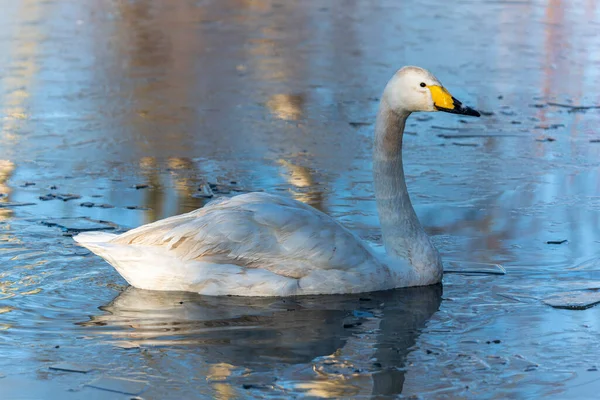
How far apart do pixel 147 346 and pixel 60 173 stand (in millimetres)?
4397

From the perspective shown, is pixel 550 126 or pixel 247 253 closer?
pixel 247 253

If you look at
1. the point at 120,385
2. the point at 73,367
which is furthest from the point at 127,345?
the point at 120,385

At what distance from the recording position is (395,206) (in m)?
7.43

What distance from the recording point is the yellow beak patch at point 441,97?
7203 mm

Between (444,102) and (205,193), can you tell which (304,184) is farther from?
(444,102)

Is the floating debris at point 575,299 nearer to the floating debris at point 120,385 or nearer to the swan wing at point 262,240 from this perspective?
the swan wing at point 262,240

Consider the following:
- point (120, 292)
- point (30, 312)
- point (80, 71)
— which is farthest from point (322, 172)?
point (80, 71)

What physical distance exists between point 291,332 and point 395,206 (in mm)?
1524

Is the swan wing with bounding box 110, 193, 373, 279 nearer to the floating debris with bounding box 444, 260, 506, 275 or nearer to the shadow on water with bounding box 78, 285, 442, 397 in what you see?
the shadow on water with bounding box 78, 285, 442, 397

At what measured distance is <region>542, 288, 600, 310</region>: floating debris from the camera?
21.9 feet

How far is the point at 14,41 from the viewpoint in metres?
17.5

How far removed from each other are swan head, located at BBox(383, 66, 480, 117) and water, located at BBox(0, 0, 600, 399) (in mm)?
1102

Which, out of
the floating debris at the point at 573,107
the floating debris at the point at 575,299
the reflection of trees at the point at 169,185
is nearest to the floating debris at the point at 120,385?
the floating debris at the point at 575,299

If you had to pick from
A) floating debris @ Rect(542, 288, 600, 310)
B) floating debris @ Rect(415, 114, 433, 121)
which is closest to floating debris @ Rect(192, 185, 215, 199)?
floating debris @ Rect(542, 288, 600, 310)
